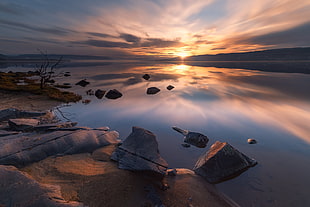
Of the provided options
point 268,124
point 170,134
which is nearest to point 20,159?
point 170,134

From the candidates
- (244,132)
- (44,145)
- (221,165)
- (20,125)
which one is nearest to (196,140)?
(221,165)

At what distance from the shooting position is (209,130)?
992 cm

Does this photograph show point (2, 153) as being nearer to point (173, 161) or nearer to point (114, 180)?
point (114, 180)

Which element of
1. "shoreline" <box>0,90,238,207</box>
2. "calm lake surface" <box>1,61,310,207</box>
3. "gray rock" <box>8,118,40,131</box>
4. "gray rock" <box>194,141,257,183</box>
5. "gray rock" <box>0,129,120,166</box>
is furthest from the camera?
"gray rock" <box>8,118,40,131</box>

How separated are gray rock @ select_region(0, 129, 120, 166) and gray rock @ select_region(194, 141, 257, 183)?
4.44 meters

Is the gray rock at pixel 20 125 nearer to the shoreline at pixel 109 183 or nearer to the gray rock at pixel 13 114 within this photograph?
the gray rock at pixel 13 114

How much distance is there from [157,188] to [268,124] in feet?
33.2

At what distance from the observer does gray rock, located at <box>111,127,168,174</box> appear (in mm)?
5072

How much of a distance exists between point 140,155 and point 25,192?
3200mm

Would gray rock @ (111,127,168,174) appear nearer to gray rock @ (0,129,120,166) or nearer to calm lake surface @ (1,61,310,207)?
calm lake surface @ (1,61,310,207)

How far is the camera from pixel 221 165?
5844 millimetres

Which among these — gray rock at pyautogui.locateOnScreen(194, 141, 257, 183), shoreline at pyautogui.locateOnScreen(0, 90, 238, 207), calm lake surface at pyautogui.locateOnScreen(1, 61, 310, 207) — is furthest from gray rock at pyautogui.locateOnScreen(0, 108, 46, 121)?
gray rock at pyautogui.locateOnScreen(194, 141, 257, 183)

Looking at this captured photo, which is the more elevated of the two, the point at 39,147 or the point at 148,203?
the point at 39,147

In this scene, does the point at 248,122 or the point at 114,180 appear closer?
the point at 114,180
